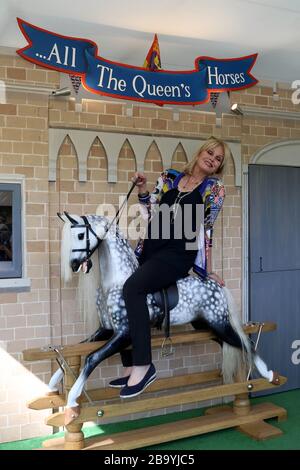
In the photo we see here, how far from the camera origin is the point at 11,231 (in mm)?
3732

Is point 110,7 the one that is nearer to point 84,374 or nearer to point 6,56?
point 6,56

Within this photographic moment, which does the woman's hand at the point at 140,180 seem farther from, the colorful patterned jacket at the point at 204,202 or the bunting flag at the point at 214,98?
the bunting flag at the point at 214,98

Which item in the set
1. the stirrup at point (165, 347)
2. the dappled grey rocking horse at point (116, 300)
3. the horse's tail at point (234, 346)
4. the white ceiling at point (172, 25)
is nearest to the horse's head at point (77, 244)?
the dappled grey rocking horse at point (116, 300)

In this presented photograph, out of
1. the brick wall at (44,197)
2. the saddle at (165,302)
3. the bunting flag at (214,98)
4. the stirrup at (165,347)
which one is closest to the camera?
the saddle at (165,302)

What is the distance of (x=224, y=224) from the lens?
448 cm

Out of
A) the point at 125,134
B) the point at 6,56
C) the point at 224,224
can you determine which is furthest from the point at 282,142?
the point at 6,56

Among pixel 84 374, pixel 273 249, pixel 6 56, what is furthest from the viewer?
pixel 273 249

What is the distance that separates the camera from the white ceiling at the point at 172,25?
3.34 meters

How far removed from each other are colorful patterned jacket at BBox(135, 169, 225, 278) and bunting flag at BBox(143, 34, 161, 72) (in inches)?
36.0

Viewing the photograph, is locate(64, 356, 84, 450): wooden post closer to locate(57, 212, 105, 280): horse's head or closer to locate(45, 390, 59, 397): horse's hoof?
locate(45, 390, 59, 397): horse's hoof

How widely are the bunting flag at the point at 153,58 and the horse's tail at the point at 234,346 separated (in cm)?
192

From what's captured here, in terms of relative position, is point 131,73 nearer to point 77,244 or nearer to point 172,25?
point 172,25

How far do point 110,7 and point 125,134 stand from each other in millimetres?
1056
